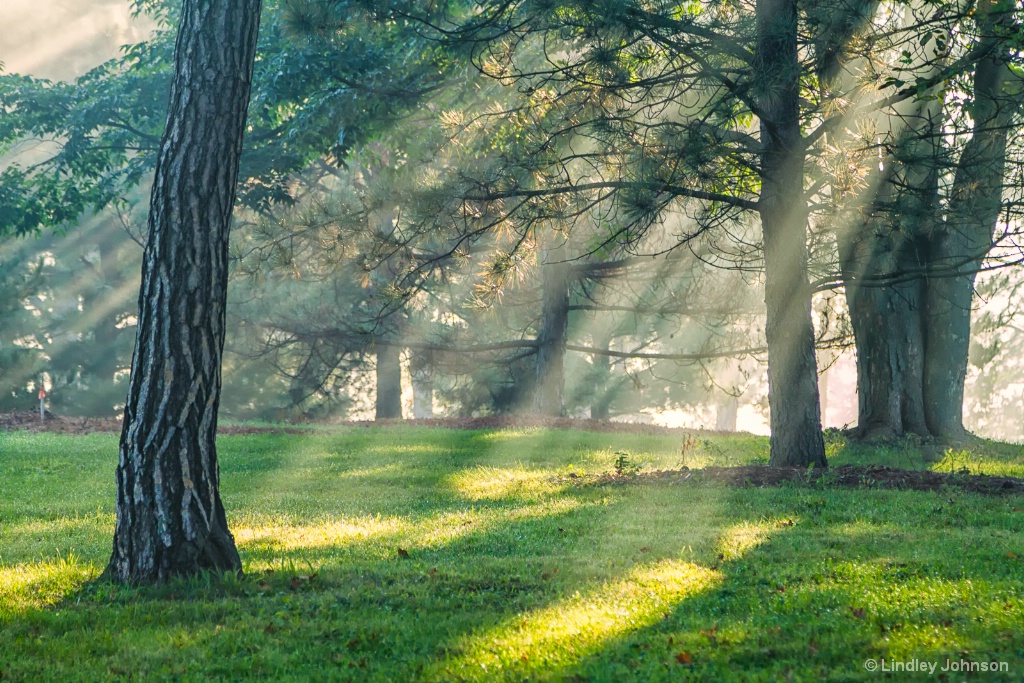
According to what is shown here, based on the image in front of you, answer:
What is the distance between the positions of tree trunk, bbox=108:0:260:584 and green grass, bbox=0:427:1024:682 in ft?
1.04

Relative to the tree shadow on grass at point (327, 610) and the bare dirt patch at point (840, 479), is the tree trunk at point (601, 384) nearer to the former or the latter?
the bare dirt patch at point (840, 479)

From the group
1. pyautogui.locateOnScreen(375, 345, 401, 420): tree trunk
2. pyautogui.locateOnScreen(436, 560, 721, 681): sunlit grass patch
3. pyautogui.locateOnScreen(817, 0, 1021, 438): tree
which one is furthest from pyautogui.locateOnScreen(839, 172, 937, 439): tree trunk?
pyautogui.locateOnScreen(375, 345, 401, 420): tree trunk

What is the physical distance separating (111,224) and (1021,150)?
1089 inches

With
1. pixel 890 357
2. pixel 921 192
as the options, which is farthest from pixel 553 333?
pixel 921 192

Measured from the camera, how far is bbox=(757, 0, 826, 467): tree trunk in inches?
396

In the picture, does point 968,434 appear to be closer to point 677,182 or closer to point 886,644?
point 677,182

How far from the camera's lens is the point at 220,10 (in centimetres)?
599

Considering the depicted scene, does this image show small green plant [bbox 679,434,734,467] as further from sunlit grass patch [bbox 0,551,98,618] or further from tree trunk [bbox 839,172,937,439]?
sunlit grass patch [bbox 0,551,98,618]

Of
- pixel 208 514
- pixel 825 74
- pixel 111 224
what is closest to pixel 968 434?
pixel 825 74

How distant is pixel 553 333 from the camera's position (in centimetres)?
1975

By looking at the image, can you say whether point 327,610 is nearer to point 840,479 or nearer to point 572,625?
point 572,625

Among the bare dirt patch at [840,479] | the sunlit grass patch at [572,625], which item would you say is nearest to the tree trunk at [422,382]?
the bare dirt patch at [840,479]

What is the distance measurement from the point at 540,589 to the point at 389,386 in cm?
2128

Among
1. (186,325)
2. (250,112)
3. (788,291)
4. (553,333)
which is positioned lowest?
(186,325)
